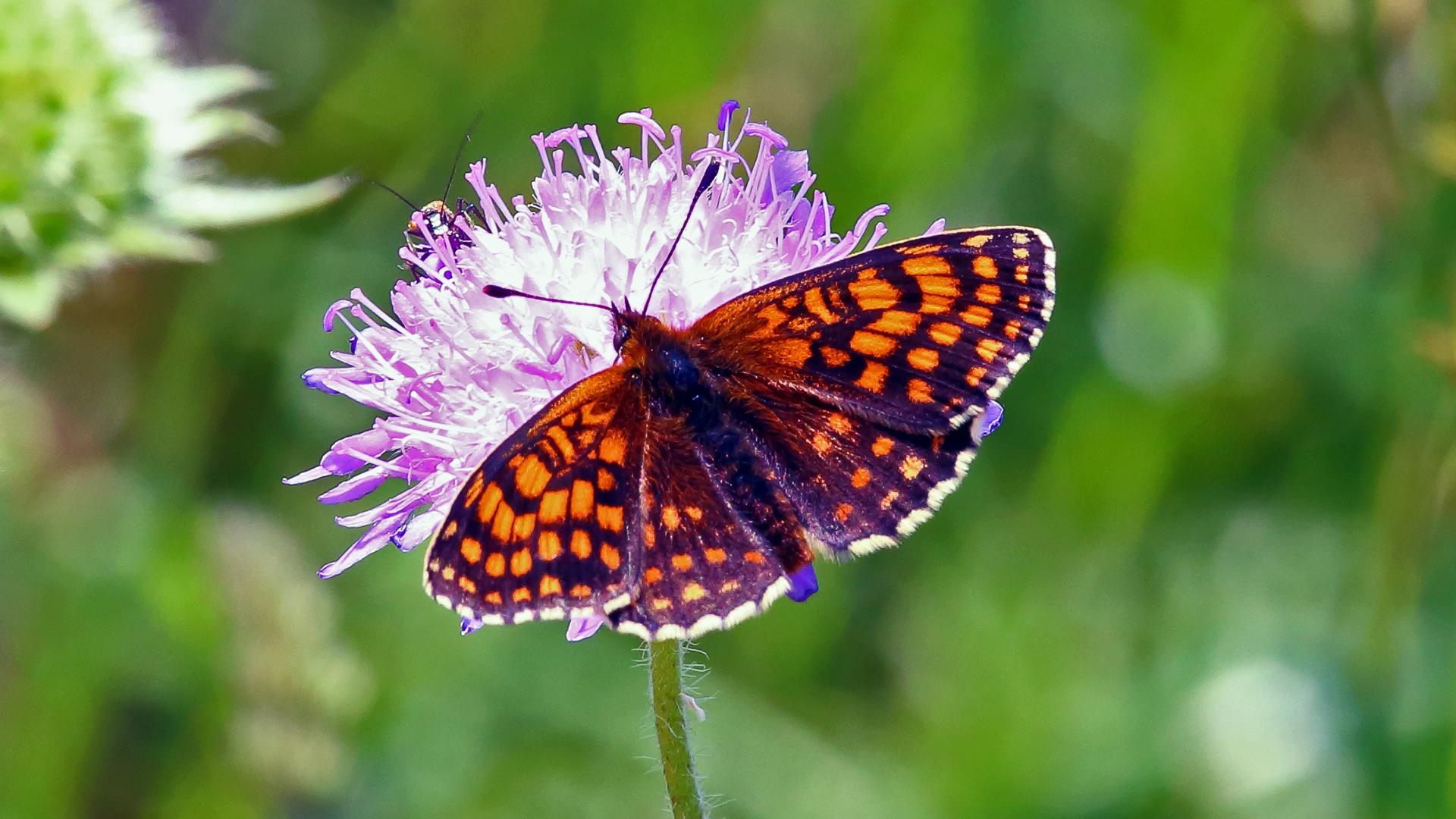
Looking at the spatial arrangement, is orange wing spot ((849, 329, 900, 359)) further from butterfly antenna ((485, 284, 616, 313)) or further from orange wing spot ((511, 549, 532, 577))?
orange wing spot ((511, 549, 532, 577))

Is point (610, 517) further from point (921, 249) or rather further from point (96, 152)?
point (96, 152)

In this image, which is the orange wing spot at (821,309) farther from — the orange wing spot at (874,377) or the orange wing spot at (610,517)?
the orange wing spot at (610,517)

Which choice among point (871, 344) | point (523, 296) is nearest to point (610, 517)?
point (523, 296)

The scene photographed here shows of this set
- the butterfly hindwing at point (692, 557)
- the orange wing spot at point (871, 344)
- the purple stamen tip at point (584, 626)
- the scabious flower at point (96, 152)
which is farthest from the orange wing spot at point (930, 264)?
the scabious flower at point (96, 152)

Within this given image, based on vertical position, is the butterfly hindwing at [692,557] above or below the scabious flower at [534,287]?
below

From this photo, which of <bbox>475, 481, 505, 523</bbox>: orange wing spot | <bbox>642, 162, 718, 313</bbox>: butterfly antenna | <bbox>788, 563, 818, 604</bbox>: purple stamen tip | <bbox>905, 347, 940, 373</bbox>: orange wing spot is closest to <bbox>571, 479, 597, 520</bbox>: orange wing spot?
<bbox>475, 481, 505, 523</bbox>: orange wing spot

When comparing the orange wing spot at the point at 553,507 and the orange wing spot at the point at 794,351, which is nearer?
the orange wing spot at the point at 553,507

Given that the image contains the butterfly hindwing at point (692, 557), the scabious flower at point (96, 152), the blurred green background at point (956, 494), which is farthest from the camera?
the blurred green background at point (956, 494)
